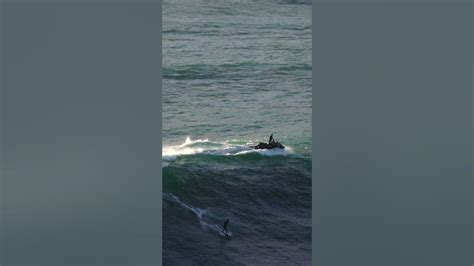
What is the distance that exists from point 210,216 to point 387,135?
4.94 meters

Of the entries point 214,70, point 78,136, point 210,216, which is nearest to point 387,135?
point 78,136

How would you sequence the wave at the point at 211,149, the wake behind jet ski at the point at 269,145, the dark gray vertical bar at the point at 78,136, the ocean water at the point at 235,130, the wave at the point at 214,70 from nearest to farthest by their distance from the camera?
1. the dark gray vertical bar at the point at 78,136
2. the ocean water at the point at 235,130
3. the wave at the point at 211,149
4. the wake behind jet ski at the point at 269,145
5. the wave at the point at 214,70

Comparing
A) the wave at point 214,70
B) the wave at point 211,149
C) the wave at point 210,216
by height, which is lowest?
the wave at point 210,216

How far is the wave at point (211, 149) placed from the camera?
11.3 metres

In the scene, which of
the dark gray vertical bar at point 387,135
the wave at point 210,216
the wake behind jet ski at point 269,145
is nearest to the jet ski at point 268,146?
the wake behind jet ski at point 269,145

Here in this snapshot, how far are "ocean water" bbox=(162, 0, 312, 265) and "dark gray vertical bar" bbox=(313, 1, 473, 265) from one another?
3915 mm

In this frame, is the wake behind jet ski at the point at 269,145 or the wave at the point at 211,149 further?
the wake behind jet ski at the point at 269,145

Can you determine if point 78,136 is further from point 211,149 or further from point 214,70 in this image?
point 214,70

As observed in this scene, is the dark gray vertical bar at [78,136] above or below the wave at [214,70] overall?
below

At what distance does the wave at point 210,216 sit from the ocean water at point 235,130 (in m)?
0.02

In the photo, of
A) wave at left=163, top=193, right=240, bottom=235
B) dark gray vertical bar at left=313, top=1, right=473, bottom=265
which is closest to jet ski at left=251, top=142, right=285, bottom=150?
wave at left=163, top=193, right=240, bottom=235

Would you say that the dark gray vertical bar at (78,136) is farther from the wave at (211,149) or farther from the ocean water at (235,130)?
the wave at (211,149)

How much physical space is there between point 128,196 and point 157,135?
613mm

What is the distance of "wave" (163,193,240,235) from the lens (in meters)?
11.0
